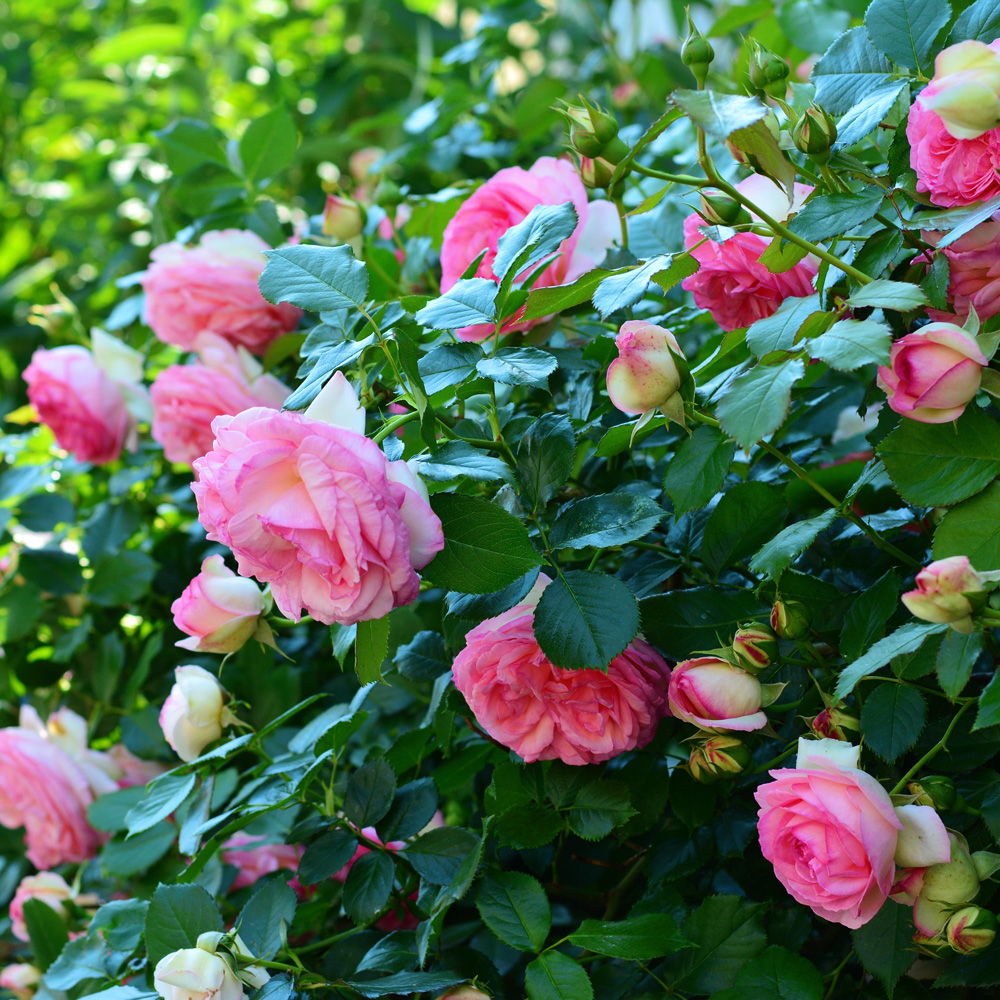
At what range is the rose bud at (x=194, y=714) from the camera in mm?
578

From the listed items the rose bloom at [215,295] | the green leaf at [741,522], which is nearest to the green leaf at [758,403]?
the green leaf at [741,522]

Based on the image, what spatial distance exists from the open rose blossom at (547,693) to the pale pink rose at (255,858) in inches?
12.9

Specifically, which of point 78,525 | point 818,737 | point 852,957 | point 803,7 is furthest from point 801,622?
point 78,525

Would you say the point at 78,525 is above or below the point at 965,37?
below

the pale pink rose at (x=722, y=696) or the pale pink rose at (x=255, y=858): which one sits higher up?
the pale pink rose at (x=722, y=696)

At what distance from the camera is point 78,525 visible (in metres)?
0.97

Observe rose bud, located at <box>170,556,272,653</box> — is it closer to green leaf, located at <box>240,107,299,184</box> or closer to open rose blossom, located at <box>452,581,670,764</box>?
open rose blossom, located at <box>452,581,670,764</box>

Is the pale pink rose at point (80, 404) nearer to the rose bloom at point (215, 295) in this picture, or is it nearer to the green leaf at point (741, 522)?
the rose bloom at point (215, 295)

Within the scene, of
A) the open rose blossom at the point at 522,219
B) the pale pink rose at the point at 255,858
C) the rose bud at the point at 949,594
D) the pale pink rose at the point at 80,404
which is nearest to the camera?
the rose bud at the point at 949,594

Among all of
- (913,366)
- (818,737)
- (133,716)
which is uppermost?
(913,366)

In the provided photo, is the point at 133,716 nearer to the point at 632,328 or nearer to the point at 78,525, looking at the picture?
the point at 78,525

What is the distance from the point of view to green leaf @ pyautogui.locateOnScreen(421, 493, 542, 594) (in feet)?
1.34

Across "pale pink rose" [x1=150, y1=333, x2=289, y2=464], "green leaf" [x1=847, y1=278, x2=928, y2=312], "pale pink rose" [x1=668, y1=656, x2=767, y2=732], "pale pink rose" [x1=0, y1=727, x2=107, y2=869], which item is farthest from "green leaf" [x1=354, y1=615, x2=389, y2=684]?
"pale pink rose" [x1=0, y1=727, x2=107, y2=869]

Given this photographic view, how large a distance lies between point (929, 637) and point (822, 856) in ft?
0.36
